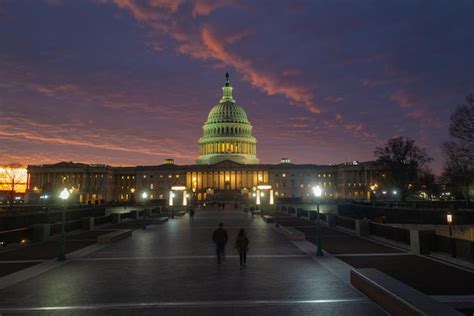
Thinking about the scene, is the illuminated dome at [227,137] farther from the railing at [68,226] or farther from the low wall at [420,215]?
the railing at [68,226]

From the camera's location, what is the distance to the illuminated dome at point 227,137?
18275cm

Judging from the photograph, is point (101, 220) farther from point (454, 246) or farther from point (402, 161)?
point (402, 161)

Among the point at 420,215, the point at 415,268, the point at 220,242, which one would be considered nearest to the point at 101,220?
the point at 220,242

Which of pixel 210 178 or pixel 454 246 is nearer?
pixel 454 246

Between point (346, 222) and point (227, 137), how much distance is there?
147 meters

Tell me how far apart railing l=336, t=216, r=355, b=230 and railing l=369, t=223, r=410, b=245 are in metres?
3.67

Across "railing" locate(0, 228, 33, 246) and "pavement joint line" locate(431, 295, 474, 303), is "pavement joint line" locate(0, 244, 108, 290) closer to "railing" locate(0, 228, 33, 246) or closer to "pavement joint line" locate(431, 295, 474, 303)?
"railing" locate(0, 228, 33, 246)

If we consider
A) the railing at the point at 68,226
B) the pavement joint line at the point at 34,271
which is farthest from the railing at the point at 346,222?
the railing at the point at 68,226

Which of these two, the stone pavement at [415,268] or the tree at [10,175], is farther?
the tree at [10,175]

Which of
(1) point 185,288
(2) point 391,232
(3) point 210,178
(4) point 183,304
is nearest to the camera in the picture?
(4) point 183,304

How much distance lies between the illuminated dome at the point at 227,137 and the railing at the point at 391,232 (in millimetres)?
152158

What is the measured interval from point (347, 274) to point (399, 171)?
2983 inches

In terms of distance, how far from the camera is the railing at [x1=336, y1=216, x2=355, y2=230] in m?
34.2

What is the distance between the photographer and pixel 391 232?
2641cm
